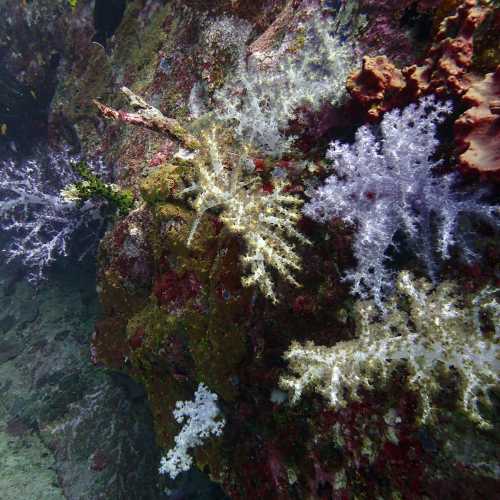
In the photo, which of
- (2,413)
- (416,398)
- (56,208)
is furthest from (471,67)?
(2,413)

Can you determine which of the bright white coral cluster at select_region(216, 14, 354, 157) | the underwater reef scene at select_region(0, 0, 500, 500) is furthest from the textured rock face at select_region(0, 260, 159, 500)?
the bright white coral cluster at select_region(216, 14, 354, 157)

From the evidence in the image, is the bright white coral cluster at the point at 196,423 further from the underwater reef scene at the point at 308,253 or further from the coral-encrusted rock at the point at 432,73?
the coral-encrusted rock at the point at 432,73

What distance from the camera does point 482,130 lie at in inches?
96.7

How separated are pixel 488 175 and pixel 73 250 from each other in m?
8.09

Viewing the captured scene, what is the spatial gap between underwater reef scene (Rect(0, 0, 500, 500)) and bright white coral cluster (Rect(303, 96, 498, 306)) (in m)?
0.02

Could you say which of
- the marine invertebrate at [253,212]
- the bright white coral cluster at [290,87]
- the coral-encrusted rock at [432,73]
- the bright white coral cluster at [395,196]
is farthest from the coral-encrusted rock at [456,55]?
the marine invertebrate at [253,212]

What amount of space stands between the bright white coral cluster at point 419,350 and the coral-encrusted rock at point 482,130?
800 millimetres

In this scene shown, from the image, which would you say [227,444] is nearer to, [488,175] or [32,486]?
[488,175]

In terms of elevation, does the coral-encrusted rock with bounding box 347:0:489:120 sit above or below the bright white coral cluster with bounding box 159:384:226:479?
above

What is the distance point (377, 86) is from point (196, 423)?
3.59 metres

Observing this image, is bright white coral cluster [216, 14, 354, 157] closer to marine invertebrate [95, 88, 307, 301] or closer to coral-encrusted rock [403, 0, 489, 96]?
marine invertebrate [95, 88, 307, 301]

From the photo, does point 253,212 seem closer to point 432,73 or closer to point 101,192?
point 432,73

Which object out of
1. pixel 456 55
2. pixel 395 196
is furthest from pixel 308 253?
pixel 456 55

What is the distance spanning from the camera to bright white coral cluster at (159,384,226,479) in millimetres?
3852
